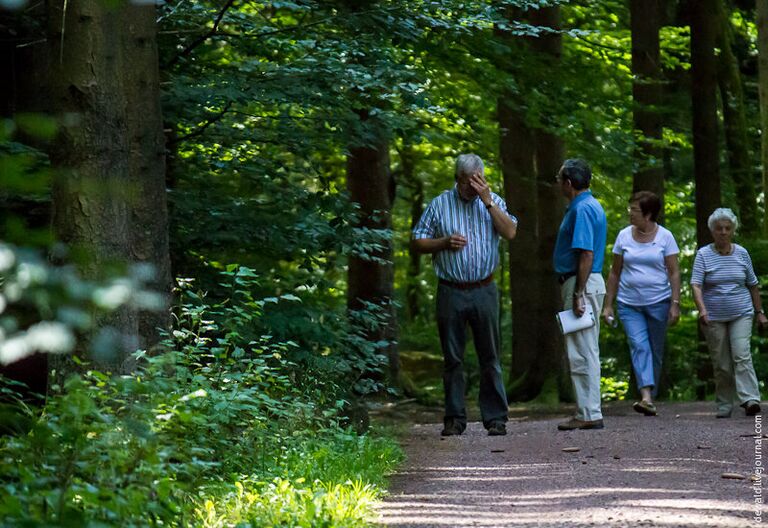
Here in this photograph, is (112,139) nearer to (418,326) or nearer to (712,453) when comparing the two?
(712,453)

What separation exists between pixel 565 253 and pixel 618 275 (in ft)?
5.89

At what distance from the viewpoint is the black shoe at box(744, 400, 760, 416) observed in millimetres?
11352

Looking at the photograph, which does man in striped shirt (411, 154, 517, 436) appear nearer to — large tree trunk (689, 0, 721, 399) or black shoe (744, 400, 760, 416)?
black shoe (744, 400, 760, 416)

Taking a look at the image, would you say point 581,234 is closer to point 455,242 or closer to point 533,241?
point 455,242

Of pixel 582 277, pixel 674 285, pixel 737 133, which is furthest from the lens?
pixel 737 133

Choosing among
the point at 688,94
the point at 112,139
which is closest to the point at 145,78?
the point at 112,139

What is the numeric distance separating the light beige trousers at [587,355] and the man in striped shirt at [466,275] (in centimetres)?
68

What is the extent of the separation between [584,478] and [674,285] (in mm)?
4969

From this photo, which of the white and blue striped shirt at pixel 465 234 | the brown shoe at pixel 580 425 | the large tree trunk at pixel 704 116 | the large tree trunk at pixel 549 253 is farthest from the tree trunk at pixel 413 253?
the brown shoe at pixel 580 425

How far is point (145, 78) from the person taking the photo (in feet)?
24.4

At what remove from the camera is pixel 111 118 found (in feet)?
22.8

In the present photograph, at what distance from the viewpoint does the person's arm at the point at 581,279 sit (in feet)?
33.6

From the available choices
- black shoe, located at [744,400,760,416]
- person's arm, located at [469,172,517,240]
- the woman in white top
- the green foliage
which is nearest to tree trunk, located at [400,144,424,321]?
the woman in white top

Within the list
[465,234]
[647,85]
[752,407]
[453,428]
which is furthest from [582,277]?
[647,85]
